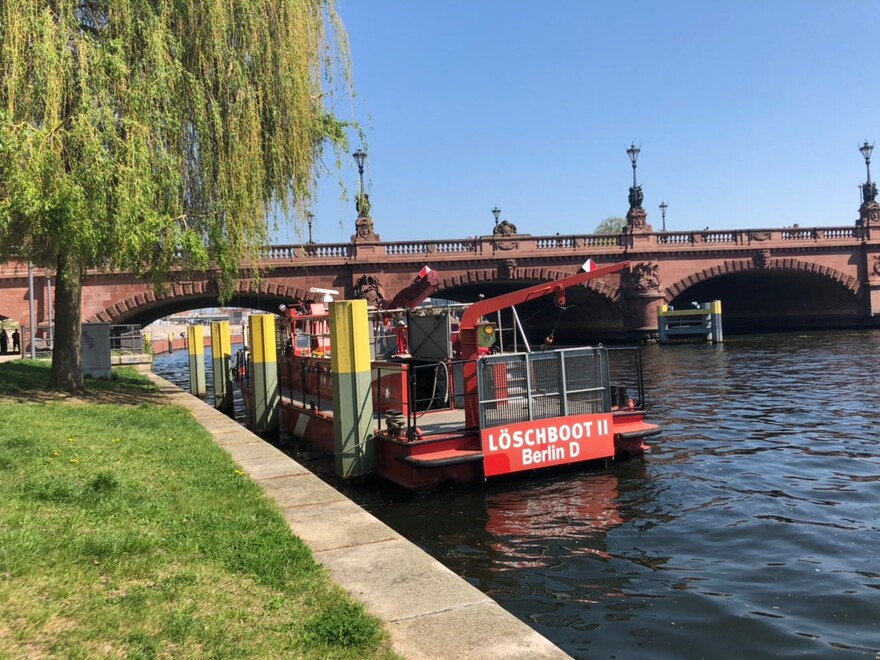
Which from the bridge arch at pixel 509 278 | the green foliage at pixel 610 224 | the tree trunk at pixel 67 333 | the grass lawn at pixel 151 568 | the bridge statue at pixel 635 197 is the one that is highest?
the green foliage at pixel 610 224

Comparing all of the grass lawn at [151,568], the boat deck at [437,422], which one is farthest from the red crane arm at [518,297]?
the grass lawn at [151,568]

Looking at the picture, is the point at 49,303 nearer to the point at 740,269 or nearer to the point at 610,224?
the point at 740,269

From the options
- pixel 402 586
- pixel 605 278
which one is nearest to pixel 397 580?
pixel 402 586

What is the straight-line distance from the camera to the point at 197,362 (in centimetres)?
2580

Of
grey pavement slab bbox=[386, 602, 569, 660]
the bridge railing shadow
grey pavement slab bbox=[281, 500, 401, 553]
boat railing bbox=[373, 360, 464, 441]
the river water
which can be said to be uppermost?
the bridge railing shadow

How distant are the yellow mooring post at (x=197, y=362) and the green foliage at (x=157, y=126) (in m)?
10.1

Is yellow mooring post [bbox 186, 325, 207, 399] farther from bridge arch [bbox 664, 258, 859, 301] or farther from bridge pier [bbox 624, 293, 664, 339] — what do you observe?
bridge arch [bbox 664, 258, 859, 301]

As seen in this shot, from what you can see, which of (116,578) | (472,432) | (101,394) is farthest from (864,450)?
(101,394)

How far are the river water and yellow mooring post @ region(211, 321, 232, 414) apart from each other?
13357 mm

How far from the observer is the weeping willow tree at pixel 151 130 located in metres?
11.3

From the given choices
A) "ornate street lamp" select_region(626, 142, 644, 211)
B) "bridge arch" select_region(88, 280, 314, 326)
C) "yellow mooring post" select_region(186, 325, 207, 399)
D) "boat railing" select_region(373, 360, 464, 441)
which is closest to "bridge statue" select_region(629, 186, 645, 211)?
"ornate street lamp" select_region(626, 142, 644, 211)

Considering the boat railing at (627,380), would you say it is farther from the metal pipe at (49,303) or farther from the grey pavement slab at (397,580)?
the metal pipe at (49,303)

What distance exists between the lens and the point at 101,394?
50.9ft

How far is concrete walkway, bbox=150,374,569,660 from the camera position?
4145mm
